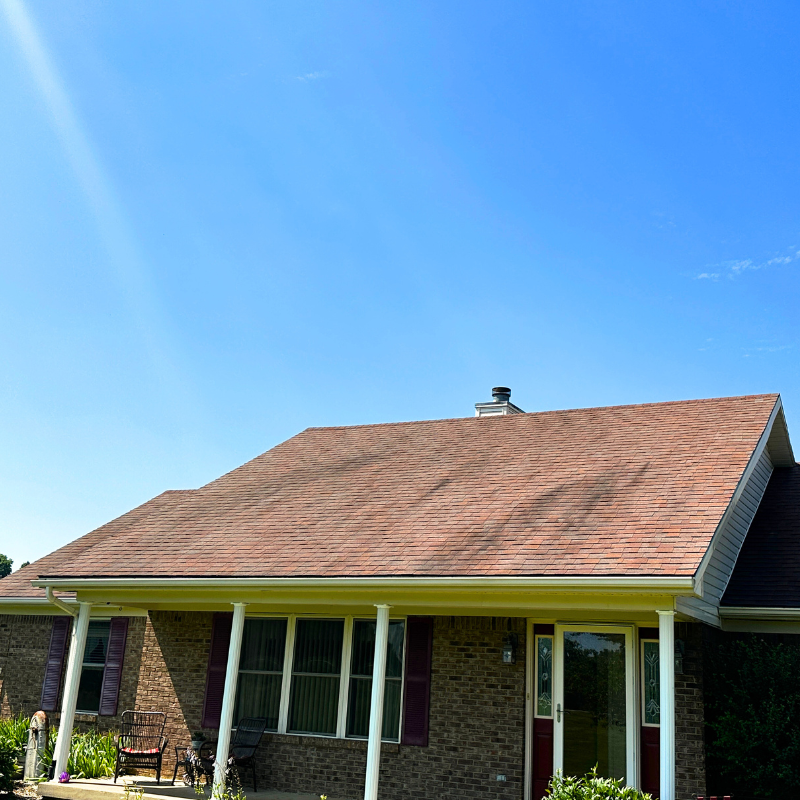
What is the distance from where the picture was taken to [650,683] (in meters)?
9.78

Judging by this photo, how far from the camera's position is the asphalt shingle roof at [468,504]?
891 cm

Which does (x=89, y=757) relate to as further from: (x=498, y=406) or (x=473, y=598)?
(x=498, y=406)

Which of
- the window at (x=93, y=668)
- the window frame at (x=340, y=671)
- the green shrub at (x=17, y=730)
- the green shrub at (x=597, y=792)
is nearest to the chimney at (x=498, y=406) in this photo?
the window frame at (x=340, y=671)

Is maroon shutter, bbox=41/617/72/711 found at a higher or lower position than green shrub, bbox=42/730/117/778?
higher

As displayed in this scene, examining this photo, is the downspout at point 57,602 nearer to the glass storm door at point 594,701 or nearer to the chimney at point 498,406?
the glass storm door at point 594,701

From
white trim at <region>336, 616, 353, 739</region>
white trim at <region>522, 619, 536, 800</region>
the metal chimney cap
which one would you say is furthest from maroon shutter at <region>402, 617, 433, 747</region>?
the metal chimney cap

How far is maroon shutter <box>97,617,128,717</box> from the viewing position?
1416cm

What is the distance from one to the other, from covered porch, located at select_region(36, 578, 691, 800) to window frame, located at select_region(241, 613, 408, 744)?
2 cm

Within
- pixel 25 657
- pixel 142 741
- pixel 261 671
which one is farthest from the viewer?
pixel 25 657

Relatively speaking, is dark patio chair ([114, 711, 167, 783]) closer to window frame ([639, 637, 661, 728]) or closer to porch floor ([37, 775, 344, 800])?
porch floor ([37, 775, 344, 800])

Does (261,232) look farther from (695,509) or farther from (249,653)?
(695,509)

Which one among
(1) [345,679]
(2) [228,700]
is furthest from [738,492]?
(2) [228,700]

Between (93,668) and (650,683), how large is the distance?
390 inches

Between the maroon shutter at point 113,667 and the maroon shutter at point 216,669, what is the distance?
302cm
